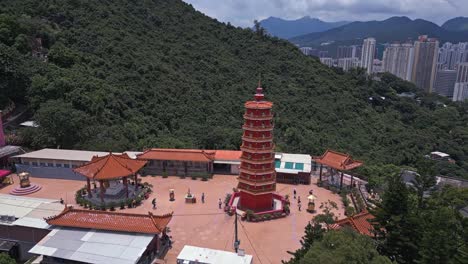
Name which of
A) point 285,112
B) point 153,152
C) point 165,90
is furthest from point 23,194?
point 285,112

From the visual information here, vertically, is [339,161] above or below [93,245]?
above

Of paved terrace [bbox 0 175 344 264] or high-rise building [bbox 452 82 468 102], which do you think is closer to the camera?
paved terrace [bbox 0 175 344 264]

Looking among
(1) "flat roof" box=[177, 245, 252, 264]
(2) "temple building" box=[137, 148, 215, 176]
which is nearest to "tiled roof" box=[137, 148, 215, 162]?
(2) "temple building" box=[137, 148, 215, 176]

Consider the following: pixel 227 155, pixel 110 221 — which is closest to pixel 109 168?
pixel 110 221

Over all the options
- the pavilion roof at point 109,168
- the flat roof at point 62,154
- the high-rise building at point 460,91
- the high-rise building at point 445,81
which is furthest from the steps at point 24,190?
the high-rise building at point 445,81

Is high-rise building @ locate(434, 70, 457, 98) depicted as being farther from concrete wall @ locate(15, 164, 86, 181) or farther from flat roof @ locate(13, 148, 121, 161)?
concrete wall @ locate(15, 164, 86, 181)

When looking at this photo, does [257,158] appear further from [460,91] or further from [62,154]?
[460,91]

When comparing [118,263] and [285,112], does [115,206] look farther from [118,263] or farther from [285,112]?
[285,112]
